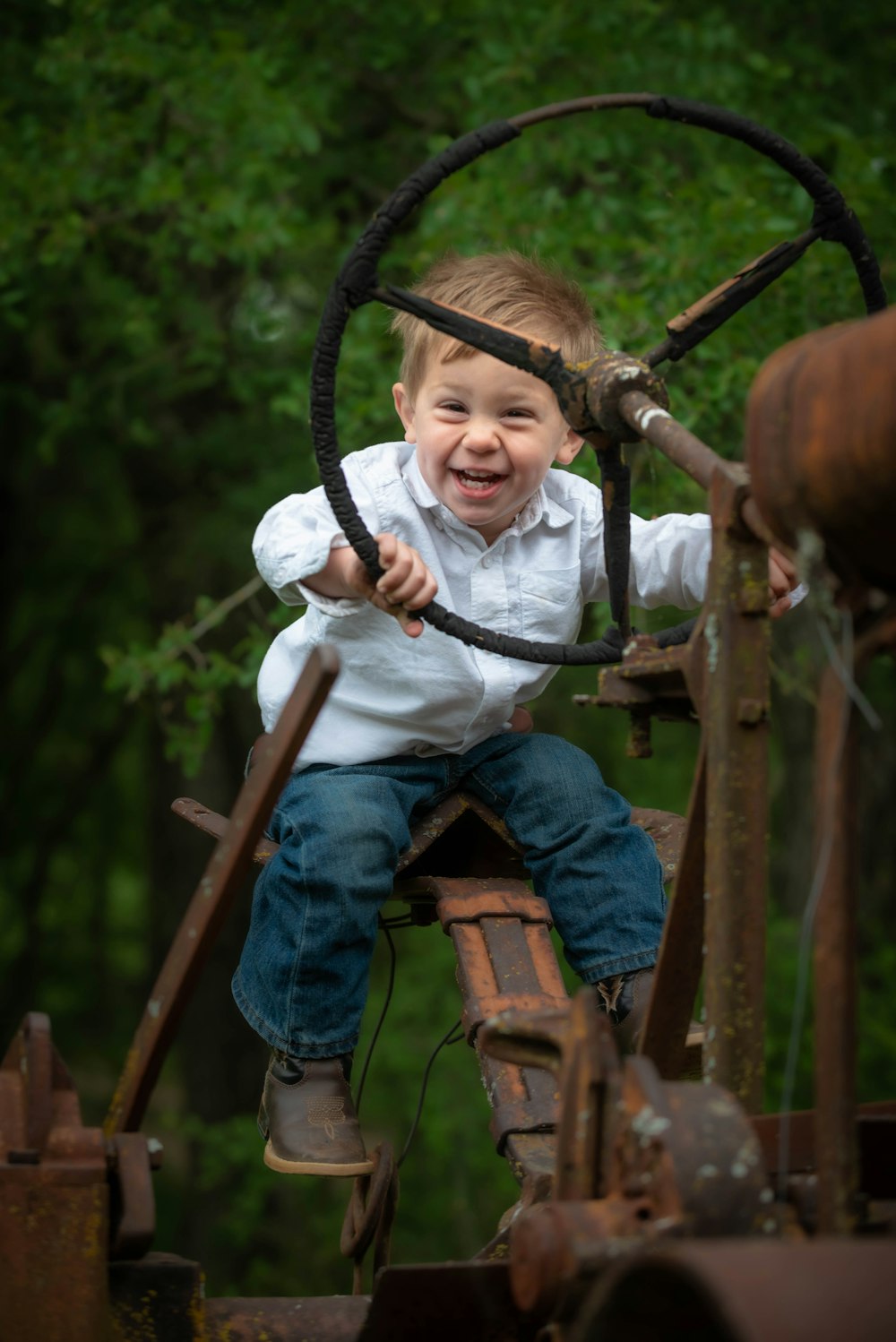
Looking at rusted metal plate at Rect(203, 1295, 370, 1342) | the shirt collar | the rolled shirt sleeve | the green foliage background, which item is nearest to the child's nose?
the shirt collar

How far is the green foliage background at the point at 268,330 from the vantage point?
4848 millimetres

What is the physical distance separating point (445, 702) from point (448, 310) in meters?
0.77

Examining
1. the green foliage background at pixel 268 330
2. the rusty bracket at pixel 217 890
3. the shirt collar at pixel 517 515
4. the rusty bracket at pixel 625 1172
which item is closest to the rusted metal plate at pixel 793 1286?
the rusty bracket at pixel 625 1172

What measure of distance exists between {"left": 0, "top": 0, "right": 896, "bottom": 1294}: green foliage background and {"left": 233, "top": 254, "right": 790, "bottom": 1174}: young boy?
1.61 m

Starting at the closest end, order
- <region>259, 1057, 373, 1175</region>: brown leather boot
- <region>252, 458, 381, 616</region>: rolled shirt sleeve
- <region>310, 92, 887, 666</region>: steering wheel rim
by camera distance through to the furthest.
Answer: <region>310, 92, 887, 666</region>: steering wheel rim, <region>252, 458, 381, 616</region>: rolled shirt sleeve, <region>259, 1057, 373, 1175</region>: brown leather boot

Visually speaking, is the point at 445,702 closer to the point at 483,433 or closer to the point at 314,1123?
the point at 483,433

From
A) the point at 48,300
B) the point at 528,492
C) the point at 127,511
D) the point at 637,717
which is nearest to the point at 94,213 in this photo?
the point at 48,300

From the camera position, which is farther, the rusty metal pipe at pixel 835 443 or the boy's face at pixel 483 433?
the boy's face at pixel 483 433

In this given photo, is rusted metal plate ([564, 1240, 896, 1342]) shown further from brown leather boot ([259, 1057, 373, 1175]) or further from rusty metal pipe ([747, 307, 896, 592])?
brown leather boot ([259, 1057, 373, 1175])

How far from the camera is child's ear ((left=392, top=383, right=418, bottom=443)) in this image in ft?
9.13

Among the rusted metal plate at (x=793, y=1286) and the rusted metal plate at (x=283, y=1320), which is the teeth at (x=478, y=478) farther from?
the rusted metal plate at (x=793, y=1286)

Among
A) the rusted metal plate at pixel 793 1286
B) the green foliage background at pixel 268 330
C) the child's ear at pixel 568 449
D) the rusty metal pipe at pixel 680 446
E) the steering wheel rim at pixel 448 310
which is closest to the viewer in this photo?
the rusted metal plate at pixel 793 1286

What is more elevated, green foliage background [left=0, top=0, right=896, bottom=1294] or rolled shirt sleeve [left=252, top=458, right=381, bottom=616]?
green foliage background [left=0, top=0, right=896, bottom=1294]

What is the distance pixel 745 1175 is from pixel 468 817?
4.74ft
